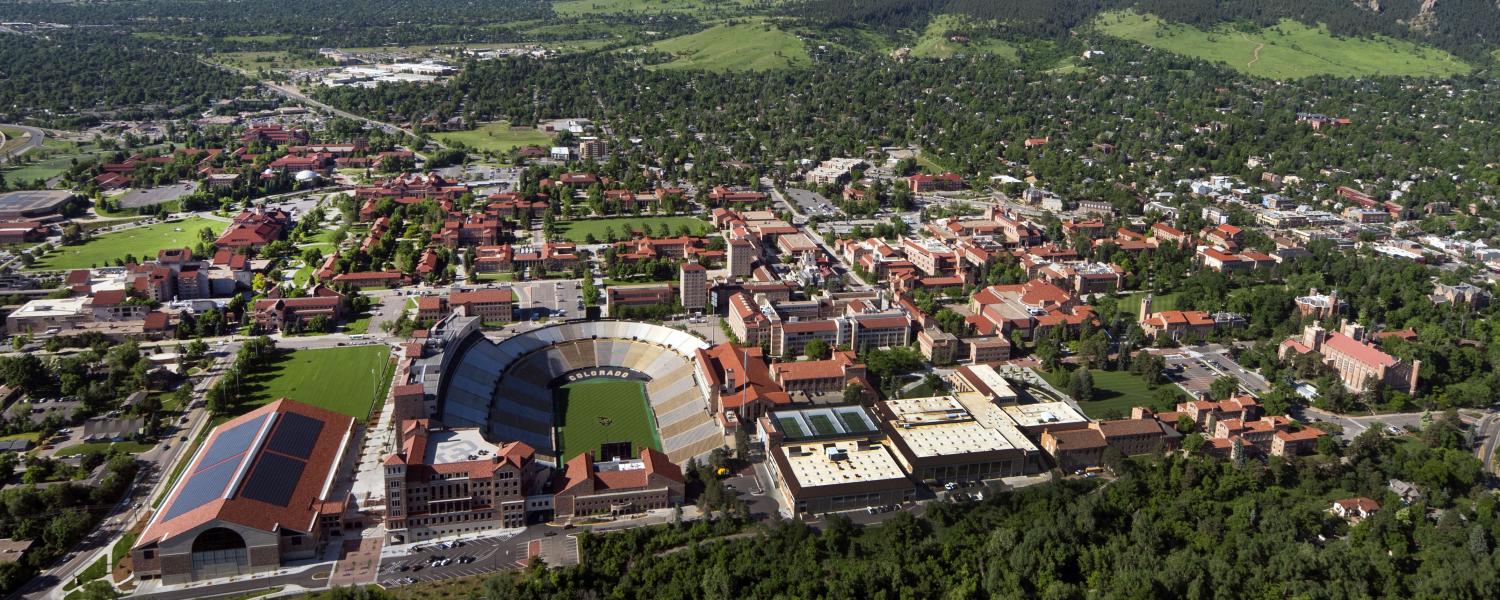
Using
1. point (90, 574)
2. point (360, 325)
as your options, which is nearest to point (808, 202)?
point (360, 325)

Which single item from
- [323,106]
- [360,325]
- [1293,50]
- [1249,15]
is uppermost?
[1249,15]

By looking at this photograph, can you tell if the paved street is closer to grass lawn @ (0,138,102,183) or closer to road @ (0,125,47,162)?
grass lawn @ (0,138,102,183)

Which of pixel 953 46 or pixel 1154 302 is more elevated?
pixel 953 46

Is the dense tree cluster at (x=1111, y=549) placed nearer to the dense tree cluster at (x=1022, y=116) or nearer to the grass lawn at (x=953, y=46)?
the dense tree cluster at (x=1022, y=116)

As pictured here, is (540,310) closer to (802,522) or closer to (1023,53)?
(802,522)

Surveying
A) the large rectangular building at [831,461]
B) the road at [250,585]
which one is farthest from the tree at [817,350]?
the road at [250,585]

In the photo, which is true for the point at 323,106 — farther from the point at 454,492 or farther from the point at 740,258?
the point at 454,492
